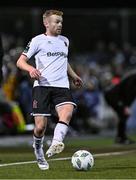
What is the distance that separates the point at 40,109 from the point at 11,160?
274 centimetres

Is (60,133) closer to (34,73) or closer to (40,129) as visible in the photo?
(40,129)

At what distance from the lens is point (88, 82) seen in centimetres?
2877

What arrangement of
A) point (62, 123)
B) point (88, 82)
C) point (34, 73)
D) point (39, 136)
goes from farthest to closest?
point (88, 82) < point (39, 136) < point (62, 123) < point (34, 73)

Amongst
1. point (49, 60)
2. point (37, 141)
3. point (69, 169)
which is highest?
point (49, 60)

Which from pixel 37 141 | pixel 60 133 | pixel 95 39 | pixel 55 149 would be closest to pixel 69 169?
pixel 37 141

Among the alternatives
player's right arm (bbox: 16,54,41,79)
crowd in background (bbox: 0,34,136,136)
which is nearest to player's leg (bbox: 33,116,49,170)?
player's right arm (bbox: 16,54,41,79)

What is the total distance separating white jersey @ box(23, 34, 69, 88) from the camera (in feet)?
43.1

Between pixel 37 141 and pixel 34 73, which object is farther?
pixel 37 141

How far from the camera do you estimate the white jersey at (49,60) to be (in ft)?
43.1

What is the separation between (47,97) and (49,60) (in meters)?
0.59

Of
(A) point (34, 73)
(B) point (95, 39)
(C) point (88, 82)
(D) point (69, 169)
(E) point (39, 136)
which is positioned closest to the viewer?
(A) point (34, 73)

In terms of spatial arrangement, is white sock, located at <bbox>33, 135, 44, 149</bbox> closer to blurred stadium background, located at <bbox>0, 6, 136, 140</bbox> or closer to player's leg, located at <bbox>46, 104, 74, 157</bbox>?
player's leg, located at <bbox>46, 104, 74, 157</bbox>

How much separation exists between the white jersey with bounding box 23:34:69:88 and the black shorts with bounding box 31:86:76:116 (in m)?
0.08

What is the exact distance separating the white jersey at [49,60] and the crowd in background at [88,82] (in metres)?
9.89
